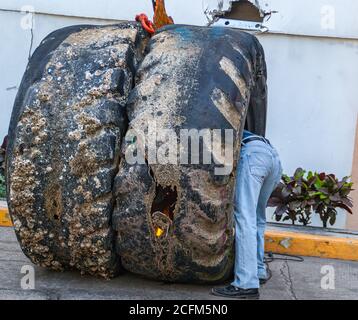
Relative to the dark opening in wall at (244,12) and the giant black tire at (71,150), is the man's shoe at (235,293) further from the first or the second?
the dark opening in wall at (244,12)

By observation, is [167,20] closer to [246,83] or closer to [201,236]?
[246,83]

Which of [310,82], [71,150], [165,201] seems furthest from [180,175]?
[310,82]

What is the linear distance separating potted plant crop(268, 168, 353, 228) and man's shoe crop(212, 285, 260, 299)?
208 centimetres

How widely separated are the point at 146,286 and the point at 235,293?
0.55 metres

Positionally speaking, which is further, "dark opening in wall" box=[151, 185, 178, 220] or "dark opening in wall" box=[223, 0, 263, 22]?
"dark opening in wall" box=[223, 0, 263, 22]

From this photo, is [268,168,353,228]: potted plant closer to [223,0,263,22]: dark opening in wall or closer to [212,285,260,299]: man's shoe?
[223,0,263,22]: dark opening in wall

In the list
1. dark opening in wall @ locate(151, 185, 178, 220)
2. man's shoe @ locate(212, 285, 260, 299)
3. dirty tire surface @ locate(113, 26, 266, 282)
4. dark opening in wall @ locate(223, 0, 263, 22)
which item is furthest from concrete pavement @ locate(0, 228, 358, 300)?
dark opening in wall @ locate(223, 0, 263, 22)

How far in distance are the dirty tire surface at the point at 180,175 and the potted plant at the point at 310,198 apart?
2261mm

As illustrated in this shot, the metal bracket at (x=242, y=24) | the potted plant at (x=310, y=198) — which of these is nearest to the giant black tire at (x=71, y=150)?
the potted plant at (x=310, y=198)

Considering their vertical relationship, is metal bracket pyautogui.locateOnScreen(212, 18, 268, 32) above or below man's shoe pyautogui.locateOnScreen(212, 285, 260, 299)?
above

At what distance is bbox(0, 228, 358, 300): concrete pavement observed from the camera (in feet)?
14.3

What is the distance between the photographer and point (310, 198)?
649cm

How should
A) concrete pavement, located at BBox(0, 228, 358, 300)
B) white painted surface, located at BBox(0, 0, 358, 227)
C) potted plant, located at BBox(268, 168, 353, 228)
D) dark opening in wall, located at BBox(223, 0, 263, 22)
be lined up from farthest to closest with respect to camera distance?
dark opening in wall, located at BBox(223, 0, 263, 22) < white painted surface, located at BBox(0, 0, 358, 227) < potted plant, located at BBox(268, 168, 353, 228) < concrete pavement, located at BBox(0, 228, 358, 300)

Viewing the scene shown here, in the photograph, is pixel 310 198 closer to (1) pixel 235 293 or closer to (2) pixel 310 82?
(2) pixel 310 82
